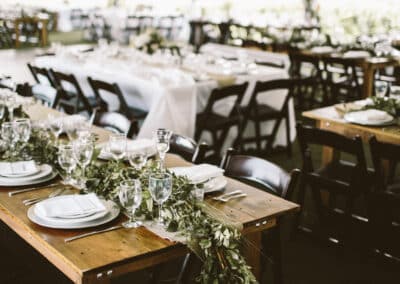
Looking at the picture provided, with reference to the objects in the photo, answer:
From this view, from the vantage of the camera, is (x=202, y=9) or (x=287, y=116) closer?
(x=287, y=116)

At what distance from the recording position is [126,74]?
5.45 meters

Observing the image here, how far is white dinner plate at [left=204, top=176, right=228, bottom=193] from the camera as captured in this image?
2.45 metres

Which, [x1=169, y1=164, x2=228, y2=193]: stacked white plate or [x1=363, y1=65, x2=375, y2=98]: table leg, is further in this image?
[x1=363, y1=65, x2=375, y2=98]: table leg

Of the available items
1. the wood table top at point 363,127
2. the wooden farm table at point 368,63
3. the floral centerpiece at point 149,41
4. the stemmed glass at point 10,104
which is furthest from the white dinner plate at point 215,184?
the wooden farm table at point 368,63

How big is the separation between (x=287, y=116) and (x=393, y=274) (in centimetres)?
242

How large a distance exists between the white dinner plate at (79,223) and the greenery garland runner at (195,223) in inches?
2.7

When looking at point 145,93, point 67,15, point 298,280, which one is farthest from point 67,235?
point 67,15

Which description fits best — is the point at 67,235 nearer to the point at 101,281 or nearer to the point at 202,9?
the point at 101,281

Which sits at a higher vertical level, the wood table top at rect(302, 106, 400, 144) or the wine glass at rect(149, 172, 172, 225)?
the wine glass at rect(149, 172, 172, 225)

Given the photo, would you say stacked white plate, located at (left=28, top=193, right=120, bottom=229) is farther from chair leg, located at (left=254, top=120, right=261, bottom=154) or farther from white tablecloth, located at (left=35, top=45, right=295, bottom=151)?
chair leg, located at (left=254, top=120, right=261, bottom=154)

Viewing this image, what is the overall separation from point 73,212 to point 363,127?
89.5 inches

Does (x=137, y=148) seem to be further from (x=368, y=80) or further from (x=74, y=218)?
(x=368, y=80)

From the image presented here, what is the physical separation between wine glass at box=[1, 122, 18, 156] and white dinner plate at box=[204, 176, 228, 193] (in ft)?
3.04

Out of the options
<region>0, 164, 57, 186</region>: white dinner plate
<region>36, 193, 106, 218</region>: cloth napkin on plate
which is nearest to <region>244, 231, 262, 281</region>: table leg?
<region>36, 193, 106, 218</region>: cloth napkin on plate
